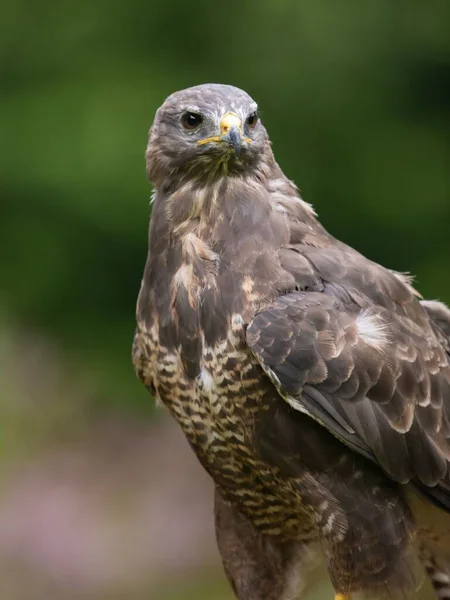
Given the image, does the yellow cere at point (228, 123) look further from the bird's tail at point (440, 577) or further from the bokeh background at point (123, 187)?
the bokeh background at point (123, 187)

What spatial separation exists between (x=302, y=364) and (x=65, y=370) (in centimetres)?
354

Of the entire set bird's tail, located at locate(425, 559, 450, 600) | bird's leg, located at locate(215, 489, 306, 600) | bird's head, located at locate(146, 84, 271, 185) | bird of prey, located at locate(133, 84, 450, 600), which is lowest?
bird's leg, located at locate(215, 489, 306, 600)

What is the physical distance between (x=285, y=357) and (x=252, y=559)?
972 mm

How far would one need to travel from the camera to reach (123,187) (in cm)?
650

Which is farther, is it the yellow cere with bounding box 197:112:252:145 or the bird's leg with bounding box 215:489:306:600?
the bird's leg with bounding box 215:489:306:600

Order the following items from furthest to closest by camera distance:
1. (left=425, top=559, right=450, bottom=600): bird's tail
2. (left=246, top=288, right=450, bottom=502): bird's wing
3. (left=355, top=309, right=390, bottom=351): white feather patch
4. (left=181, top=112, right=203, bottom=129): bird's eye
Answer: (left=425, top=559, right=450, bottom=600): bird's tail
(left=181, top=112, right=203, bottom=129): bird's eye
(left=355, top=309, right=390, bottom=351): white feather patch
(left=246, top=288, right=450, bottom=502): bird's wing

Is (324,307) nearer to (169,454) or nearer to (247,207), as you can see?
(247,207)

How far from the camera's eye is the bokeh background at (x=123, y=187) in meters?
6.55

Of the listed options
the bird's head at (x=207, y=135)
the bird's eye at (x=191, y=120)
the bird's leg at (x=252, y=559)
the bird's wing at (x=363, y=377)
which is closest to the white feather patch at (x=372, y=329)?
the bird's wing at (x=363, y=377)

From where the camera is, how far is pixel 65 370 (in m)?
6.96

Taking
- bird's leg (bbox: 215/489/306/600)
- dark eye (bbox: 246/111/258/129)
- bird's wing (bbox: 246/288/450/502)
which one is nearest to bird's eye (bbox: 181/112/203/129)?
dark eye (bbox: 246/111/258/129)

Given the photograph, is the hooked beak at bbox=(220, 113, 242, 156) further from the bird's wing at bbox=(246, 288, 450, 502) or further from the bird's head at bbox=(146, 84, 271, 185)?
the bird's wing at bbox=(246, 288, 450, 502)

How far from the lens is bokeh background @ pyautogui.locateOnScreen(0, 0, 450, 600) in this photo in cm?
655

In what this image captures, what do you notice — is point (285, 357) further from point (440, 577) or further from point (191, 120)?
point (440, 577)
